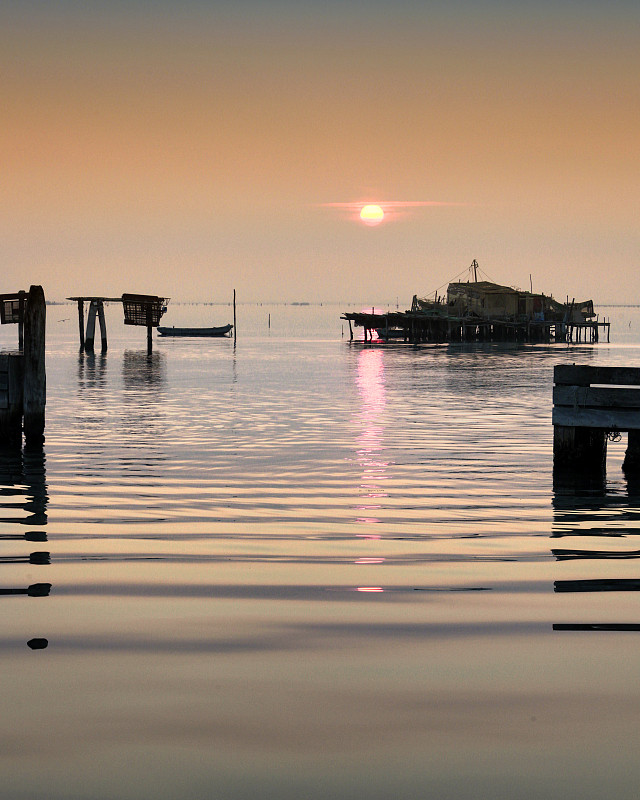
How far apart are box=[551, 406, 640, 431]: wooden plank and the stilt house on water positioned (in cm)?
10093

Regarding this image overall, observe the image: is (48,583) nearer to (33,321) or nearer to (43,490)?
(43,490)

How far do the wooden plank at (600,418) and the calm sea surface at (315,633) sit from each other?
0.91m

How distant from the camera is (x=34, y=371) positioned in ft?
58.2

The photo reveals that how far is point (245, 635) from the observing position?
656cm

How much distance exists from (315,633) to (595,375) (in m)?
8.37

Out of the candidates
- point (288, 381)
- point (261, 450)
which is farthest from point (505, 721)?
point (288, 381)

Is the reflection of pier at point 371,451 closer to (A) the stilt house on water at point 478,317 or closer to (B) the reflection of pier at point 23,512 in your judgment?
(B) the reflection of pier at point 23,512

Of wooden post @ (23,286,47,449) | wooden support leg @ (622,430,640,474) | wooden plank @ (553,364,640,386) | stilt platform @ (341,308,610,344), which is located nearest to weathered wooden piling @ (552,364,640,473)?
wooden plank @ (553,364,640,386)

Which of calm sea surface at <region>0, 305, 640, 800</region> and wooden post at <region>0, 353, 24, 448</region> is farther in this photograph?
wooden post at <region>0, 353, 24, 448</region>

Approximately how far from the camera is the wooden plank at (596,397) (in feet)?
45.0

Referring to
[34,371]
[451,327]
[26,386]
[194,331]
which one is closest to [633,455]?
[34,371]

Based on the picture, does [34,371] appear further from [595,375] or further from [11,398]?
[595,375]

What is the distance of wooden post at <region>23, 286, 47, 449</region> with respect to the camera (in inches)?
695

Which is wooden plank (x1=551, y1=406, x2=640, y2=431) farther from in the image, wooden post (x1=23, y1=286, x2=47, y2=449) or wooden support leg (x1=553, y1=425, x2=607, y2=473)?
wooden post (x1=23, y1=286, x2=47, y2=449)
